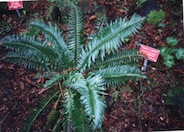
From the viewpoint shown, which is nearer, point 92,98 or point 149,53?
point 92,98

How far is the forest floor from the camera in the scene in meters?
3.18

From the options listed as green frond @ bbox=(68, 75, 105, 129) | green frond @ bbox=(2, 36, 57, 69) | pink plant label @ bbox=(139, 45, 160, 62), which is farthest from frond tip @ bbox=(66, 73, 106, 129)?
pink plant label @ bbox=(139, 45, 160, 62)

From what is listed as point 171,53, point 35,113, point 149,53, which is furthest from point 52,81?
point 171,53

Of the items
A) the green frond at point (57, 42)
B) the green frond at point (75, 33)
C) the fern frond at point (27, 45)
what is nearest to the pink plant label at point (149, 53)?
the green frond at point (75, 33)

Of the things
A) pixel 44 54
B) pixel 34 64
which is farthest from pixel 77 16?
pixel 34 64

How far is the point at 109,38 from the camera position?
3.09 m

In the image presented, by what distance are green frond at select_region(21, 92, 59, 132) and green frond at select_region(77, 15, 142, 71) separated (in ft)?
1.96

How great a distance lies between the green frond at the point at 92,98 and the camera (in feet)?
8.22

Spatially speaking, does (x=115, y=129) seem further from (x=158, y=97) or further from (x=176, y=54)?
(x=176, y=54)

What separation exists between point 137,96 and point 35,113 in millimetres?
1425

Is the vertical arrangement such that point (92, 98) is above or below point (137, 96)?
above

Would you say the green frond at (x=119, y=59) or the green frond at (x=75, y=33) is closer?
the green frond at (x=119, y=59)

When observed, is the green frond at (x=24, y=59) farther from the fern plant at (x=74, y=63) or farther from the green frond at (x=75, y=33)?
the green frond at (x=75, y=33)

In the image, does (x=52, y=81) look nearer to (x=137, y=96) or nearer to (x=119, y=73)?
(x=119, y=73)
